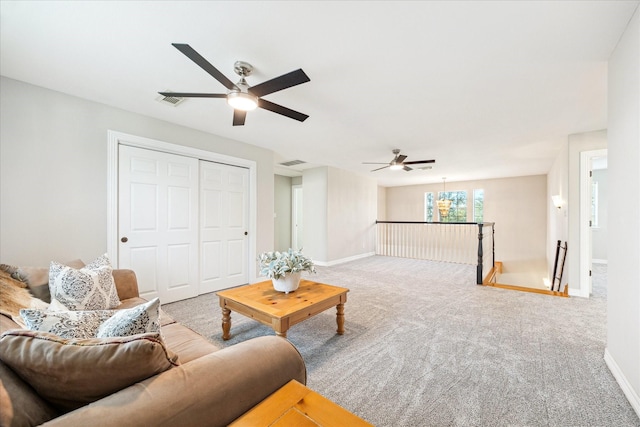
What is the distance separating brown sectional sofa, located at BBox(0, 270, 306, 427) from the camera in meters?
0.67

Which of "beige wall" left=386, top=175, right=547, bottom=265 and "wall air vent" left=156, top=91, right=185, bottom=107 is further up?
"wall air vent" left=156, top=91, right=185, bottom=107

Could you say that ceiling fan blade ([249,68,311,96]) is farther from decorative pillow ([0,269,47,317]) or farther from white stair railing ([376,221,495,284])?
white stair railing ([376,221,495,284])

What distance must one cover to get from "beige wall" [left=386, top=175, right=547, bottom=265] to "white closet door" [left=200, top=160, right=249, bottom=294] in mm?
7017

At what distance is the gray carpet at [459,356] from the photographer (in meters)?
1.57

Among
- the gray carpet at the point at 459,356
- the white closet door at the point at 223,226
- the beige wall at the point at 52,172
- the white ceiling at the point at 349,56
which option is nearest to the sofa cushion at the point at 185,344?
the gray carpet at the point at 459,356

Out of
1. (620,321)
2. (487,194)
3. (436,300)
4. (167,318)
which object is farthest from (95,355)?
(487,194)

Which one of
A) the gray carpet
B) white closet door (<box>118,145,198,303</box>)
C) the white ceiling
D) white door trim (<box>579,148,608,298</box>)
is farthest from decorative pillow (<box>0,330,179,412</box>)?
white door trim (<box>579,148,608,298</box>)

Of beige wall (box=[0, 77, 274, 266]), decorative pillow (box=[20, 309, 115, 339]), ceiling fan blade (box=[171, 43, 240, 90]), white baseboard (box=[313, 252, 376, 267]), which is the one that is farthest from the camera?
white baseboard (box=[313, 252, 376, 267])

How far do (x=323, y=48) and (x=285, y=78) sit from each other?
0.40m

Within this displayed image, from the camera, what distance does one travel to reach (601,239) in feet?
21.4

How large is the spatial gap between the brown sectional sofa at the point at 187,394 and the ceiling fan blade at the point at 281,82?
65.4 inches

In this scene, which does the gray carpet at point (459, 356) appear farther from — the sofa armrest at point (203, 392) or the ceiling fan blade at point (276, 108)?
the ceiling fan blade at point (276, 108)

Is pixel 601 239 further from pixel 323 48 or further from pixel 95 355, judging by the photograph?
pixel 95 355

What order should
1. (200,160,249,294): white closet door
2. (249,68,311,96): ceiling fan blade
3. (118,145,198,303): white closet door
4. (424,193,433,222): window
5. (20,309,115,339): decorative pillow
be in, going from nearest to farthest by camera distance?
(20,309,115,339): decorative pillow < (249,68,311,96): ceiling fan blade < (118,145,198,303): white closet door < (200,160,249,294): white closet door < (424,193,433,222): window
